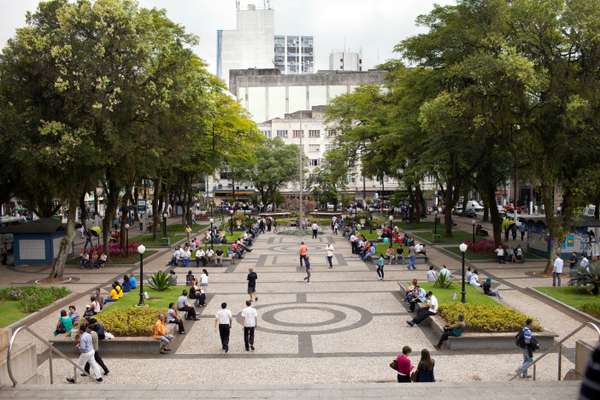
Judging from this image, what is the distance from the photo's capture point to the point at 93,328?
14695 mm

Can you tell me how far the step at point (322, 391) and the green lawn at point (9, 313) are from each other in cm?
894

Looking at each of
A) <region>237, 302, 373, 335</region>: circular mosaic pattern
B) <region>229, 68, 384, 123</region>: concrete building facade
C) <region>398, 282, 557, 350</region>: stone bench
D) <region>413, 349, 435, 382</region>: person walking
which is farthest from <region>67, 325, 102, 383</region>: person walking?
<region>229, 68, 384, 123</region>: concrete building facade

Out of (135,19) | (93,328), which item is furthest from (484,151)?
(93,328)

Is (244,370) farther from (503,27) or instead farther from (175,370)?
(503,27)

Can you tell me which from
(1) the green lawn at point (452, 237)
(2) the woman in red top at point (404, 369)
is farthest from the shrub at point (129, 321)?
(1) the green lawn at point (452, 237)

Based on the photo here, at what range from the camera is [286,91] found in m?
98.4

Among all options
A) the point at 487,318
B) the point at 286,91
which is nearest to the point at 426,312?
the point at 487,318

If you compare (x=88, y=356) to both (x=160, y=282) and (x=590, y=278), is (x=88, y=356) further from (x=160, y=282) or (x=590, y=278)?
(x=590, y=278)

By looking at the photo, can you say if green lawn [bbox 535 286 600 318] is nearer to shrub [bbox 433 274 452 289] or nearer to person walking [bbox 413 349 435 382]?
shrub [bbox 433 274 452 289]

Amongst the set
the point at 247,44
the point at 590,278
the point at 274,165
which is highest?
the point at 247,44

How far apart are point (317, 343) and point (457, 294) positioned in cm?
738

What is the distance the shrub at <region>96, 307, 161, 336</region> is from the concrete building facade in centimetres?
8252

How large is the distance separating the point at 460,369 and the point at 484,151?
2230 centimetres

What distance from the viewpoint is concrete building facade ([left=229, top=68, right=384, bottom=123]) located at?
97.2 m
